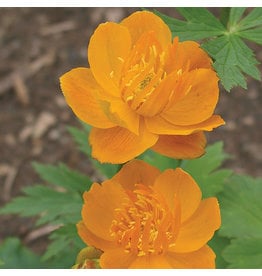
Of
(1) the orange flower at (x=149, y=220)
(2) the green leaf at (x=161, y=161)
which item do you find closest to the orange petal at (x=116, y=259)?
(1) the orange flower at (x=149, y=220)

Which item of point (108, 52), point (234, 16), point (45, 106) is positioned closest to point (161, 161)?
point (234, 16)

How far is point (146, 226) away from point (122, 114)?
0.19 meters

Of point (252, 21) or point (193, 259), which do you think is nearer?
point (193, 259)

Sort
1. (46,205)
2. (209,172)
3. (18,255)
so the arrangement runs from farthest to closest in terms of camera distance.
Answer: (18,255)
(46,205)
(209,172)

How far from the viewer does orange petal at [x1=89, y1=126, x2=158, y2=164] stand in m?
1.25

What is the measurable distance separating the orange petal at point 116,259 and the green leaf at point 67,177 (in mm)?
751

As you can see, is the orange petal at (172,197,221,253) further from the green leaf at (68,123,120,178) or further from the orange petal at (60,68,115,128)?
the green leaf at (68,123,120,178)

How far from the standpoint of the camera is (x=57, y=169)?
7.00ft

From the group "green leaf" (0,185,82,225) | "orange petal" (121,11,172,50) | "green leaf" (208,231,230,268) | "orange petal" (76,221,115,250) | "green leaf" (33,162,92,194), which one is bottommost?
"green leaf" (0,185,82,225)

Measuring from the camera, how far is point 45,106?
3236mm

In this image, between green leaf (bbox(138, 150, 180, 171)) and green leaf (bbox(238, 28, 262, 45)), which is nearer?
green leaf (bbox(238, 28, 262, 45))

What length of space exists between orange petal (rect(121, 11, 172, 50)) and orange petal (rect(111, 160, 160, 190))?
21cm

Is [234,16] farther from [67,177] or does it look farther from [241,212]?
[67,177]

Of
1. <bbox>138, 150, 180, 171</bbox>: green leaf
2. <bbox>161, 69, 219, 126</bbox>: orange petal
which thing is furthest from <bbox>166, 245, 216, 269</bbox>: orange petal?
<bbox>138, 150, 180, 171</bbox>: green leaf
